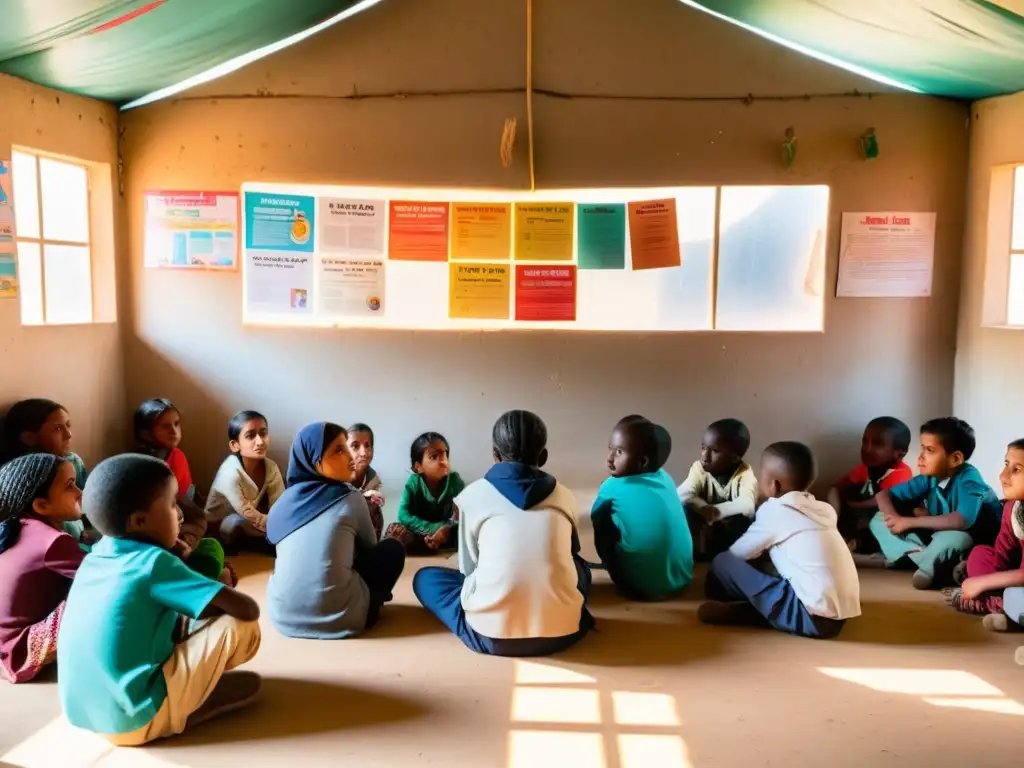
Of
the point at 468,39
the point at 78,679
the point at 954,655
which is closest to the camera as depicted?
the point at 78,679

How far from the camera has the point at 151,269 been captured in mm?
4527

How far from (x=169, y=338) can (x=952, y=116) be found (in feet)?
15.4

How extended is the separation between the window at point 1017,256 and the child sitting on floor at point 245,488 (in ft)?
13.5

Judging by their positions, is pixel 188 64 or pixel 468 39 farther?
pixel 468 39

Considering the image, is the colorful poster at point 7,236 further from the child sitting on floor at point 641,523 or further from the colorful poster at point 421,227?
the child sitting on floor at point 641,523

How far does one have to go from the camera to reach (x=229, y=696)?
238 centimetres

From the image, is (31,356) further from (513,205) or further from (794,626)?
(794,626)

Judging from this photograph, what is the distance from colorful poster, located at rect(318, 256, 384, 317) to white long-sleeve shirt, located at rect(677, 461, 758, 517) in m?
2.05

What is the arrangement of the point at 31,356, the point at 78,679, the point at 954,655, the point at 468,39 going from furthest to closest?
the point at 468,39, the point at 31,356, the point at 954,655, the point at 78,679

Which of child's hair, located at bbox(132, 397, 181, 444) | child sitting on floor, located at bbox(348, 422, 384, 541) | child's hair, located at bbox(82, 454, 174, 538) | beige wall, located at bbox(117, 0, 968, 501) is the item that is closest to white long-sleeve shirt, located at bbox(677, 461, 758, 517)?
beige wall, located at bbox(117, 0, 968, 501)

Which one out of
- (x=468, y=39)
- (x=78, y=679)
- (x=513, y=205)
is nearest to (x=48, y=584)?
(x=78, y=679)

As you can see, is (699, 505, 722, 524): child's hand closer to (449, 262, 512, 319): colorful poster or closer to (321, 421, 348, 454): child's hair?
(449, 262, 512, 319): colorful poster

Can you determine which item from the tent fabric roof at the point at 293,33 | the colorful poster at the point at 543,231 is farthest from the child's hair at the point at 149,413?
the colorful poster at the point at 543,231

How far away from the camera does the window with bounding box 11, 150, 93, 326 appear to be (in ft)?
A: 12.7
